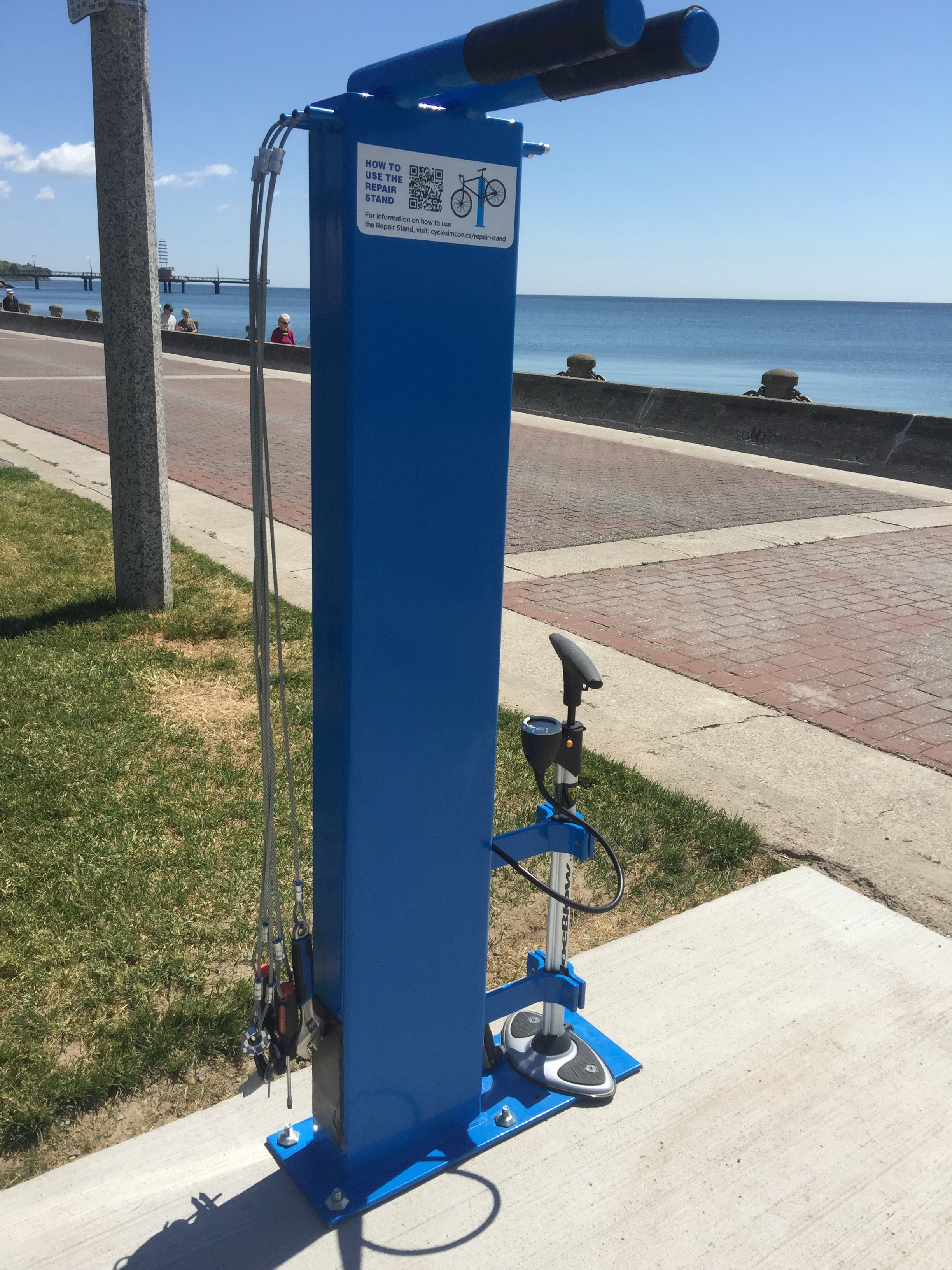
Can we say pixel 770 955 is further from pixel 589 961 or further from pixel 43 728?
pixel 43 728

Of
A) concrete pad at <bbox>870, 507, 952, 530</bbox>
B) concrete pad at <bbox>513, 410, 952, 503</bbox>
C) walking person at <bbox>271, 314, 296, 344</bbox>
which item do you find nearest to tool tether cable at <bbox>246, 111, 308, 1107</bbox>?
concrete pad at <bbox>870, 507, 952, 530</bbox>

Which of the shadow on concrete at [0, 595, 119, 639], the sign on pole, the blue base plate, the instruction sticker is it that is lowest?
the blue base plate

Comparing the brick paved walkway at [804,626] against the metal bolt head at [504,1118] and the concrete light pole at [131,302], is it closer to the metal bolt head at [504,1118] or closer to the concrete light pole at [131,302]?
the concrete light pole at [131,302]

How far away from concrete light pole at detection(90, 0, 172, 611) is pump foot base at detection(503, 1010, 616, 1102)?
148 inches

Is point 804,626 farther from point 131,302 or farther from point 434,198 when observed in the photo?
point 434,198

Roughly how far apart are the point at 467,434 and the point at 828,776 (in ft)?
9.21

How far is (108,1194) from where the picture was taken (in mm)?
2070

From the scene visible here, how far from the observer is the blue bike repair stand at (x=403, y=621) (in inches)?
65.3

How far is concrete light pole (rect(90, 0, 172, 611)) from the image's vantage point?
4863mm

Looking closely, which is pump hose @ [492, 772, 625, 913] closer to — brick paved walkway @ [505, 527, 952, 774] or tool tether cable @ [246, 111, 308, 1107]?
tool tether cable @ [246, 111, 308, 1107]

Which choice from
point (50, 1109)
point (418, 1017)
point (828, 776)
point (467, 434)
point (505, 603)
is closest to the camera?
point (467, 434)

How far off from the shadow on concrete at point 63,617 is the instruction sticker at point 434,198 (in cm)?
414

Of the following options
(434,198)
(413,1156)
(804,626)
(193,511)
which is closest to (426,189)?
(434,198)

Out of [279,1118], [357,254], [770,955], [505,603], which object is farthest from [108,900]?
[505,603]
